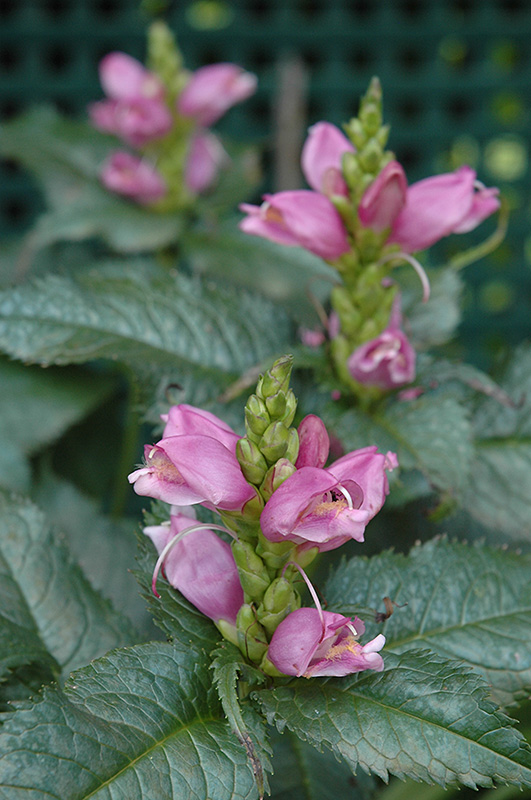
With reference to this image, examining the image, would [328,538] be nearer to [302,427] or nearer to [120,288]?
[302,427]

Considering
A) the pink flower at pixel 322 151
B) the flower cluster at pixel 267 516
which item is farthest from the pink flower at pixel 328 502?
the pink flower at pixel 322 151

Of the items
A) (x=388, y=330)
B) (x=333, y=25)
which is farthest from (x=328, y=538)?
(x=333, y=25)

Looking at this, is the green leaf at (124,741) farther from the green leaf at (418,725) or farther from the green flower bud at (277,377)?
the green flower bud at (277,377)

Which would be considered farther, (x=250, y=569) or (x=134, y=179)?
(x=134, y=179)

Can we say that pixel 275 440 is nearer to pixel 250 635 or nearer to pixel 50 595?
pixel 250 635

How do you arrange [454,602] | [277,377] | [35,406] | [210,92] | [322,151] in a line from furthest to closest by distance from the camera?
[210,92] → [35,406] → [322,151] → [454,602] → [277,377]

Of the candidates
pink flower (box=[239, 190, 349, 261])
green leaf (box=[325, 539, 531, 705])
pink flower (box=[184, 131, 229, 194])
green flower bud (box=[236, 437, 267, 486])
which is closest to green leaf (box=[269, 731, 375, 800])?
green leaf (box=[325, 539, 531, 705])

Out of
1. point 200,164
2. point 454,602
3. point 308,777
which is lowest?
point 308,777

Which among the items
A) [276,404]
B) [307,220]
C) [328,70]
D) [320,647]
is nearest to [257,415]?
[276,404]
